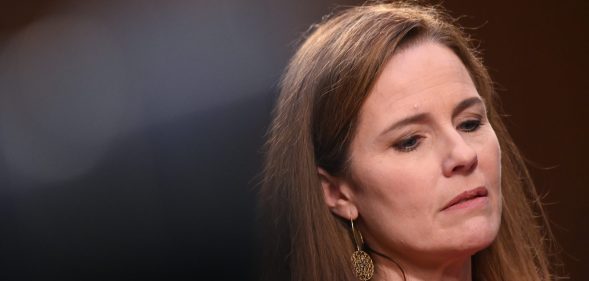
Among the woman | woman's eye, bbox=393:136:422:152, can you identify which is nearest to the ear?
the woman

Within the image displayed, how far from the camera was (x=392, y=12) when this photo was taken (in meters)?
1.60

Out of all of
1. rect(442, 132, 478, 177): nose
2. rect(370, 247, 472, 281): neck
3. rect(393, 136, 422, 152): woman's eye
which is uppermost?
rect(393, 136, 422, 152): woman's eye

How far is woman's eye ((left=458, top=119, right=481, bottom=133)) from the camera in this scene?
1525 mm

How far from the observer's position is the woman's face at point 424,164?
4.74 feet

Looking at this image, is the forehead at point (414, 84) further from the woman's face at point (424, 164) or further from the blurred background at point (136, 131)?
the blurred background at point (136, 131)

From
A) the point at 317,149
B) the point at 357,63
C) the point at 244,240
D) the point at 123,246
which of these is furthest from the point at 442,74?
the point at 123,246

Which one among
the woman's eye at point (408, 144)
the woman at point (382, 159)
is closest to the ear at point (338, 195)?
the woman at point (382, 159)

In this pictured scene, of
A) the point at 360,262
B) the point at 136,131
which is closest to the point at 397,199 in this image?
the point at 360,262

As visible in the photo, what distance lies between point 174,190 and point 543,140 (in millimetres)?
939

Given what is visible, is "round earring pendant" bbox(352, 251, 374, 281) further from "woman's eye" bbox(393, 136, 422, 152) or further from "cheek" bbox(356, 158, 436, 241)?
"woman's eye" bbox(393, 136, 422, 152)

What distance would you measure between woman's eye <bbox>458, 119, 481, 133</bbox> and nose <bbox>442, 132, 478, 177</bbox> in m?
0.07

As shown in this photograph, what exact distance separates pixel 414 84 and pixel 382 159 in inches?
5.6

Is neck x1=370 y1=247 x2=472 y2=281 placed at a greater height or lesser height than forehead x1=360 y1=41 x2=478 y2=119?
lesser

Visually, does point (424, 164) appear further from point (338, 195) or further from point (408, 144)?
point (338, 195)
